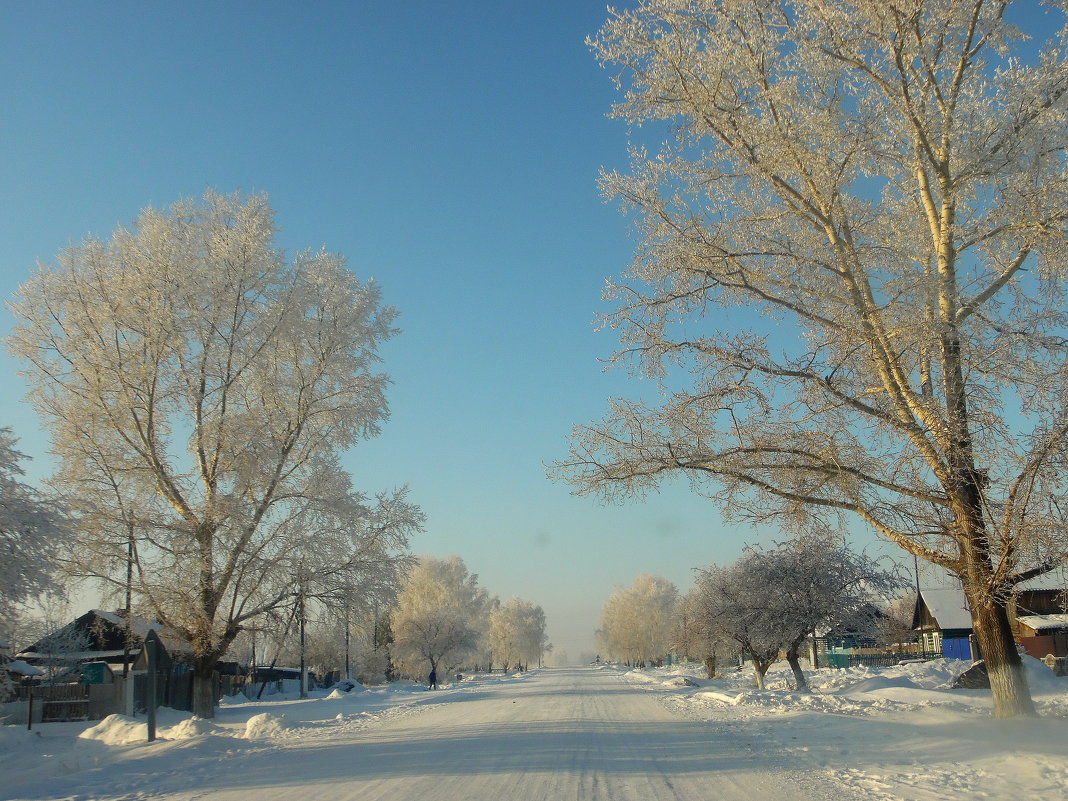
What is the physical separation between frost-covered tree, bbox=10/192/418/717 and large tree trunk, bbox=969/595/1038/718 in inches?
593

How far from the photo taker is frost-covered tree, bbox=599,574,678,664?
383ft

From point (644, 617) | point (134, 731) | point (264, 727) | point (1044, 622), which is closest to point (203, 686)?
point (264, 727)

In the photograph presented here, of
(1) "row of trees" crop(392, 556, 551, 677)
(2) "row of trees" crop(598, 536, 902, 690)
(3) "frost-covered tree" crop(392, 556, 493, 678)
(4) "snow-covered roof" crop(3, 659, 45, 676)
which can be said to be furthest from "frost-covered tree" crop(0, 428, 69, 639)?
(3) "frost-covered tree" crop(392, 556, 493, 678)

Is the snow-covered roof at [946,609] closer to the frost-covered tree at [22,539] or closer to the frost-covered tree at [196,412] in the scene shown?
the frost-covered tree at [196,412]

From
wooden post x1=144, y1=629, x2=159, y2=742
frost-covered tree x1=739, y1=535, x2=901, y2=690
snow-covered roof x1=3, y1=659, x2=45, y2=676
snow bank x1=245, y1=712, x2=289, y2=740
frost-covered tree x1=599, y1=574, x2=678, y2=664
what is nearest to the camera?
wooden post x1=144, y1=629, x2=159, y2=742

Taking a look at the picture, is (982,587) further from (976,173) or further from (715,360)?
(976,173)

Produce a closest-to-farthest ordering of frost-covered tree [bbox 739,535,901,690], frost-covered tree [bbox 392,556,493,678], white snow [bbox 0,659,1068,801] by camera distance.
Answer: white snow [bbox 0,659,1068,801] → frost-covered tree [bbox 739,535,901,690] → frost-covered tree [bbox 392,556,493,678]

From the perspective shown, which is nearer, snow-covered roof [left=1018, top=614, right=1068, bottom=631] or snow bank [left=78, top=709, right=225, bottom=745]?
snow bank [left=78, top=709, right=225, bottom=745]

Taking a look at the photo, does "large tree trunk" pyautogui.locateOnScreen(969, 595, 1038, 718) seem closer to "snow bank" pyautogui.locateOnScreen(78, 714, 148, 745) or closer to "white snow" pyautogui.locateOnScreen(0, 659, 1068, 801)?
"white snow" pyautogui.locateOnScreen(0, 659, 1068, 801)

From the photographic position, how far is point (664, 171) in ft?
41.5

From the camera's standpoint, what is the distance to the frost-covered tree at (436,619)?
67.6m

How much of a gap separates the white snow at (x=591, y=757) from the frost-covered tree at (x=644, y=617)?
9886cm

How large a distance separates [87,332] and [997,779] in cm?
2090

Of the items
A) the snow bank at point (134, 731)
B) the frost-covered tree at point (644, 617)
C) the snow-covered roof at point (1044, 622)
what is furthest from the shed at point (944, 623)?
the frost-covered tree at point (644, 617)
